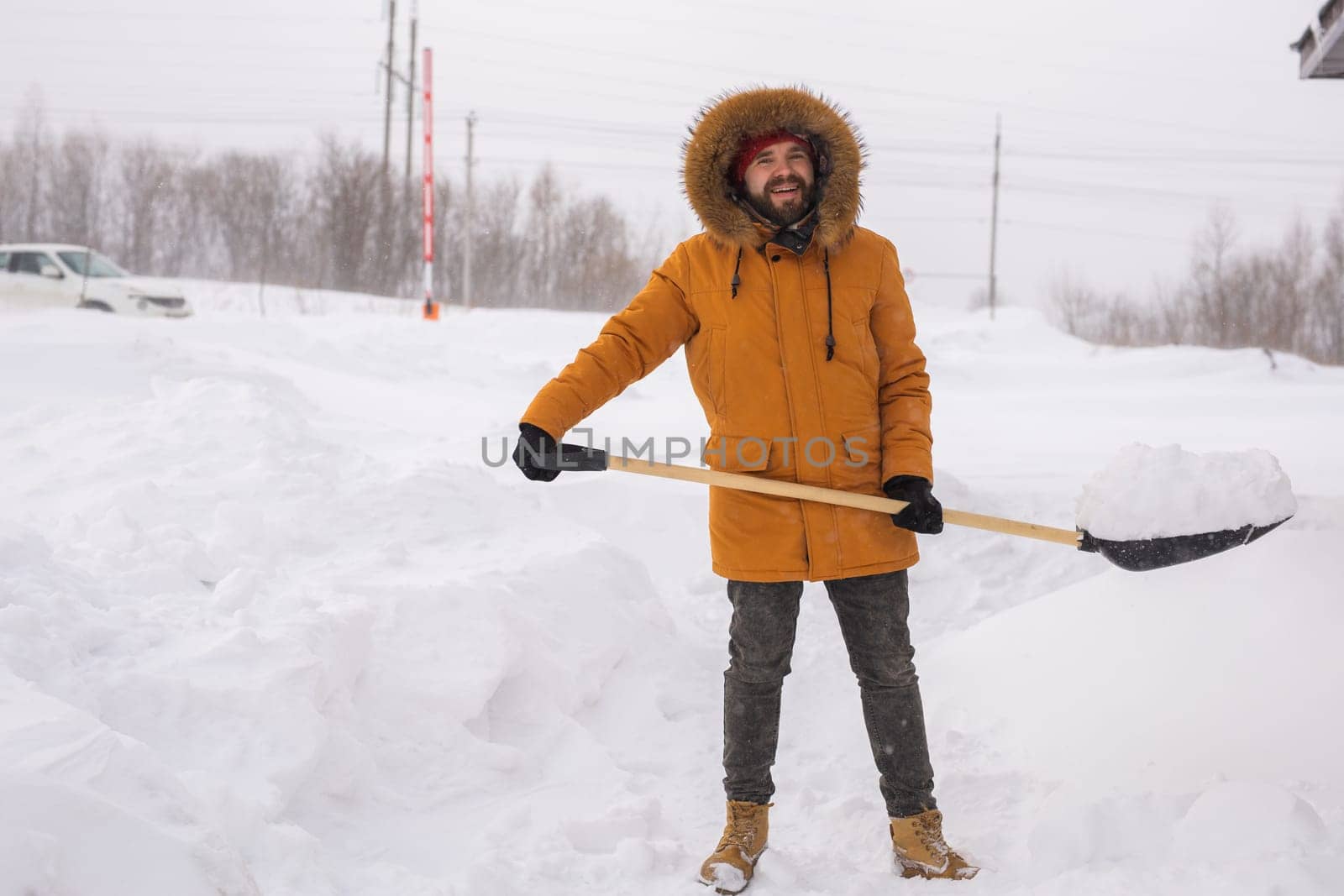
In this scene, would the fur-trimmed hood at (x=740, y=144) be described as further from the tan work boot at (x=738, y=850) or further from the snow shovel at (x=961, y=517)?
the tan work boot at (x=738, y=850)

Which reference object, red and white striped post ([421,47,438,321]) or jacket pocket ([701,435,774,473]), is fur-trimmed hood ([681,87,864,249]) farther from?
red and white striped post ([421,47,438,321])

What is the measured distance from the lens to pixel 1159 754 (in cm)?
256

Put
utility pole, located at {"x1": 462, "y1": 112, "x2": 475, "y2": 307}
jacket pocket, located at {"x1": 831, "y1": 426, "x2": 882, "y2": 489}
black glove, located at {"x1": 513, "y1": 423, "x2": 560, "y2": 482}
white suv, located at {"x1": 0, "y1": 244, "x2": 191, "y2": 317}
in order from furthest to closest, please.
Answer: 1. utility pole, located at {"x1": 462, "y1": 112, "x2": 475, "y2": 307}
2. white suv, located at {"x1": 0, "y1": 244, "x2": 191, "y2": 317}
3. jacket pocket, located at {"x1": 831, "y1": 426, "x2": 882, "y2": 489}
4. black glove, located at {"x1": 513, "y1": 423, "x2": 560, "y2": 482}

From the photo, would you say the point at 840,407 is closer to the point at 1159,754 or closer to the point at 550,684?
the point at 1159,754

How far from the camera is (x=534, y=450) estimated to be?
217cm

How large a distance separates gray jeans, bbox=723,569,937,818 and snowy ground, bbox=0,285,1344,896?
0.19 meters

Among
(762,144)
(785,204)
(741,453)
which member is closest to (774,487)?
(741,453)

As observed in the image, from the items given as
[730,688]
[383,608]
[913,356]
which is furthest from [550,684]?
[913,356]

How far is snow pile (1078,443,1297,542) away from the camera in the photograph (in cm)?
243

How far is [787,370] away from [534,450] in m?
0.54

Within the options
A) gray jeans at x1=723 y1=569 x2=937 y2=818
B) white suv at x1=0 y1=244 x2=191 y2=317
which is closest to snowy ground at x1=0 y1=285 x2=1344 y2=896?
gray jeans at x1=723 y1=569 x2=937 y2=818

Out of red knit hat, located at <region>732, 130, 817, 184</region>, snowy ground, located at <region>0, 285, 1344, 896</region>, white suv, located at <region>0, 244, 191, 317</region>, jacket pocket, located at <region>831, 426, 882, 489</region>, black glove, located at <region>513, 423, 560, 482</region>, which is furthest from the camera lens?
white suv, located at <region>0, 244, 191, 317</region>

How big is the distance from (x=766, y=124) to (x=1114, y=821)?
1.65 m

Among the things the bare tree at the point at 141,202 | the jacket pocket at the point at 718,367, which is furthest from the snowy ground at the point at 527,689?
the bare tree at the point at 141,202
